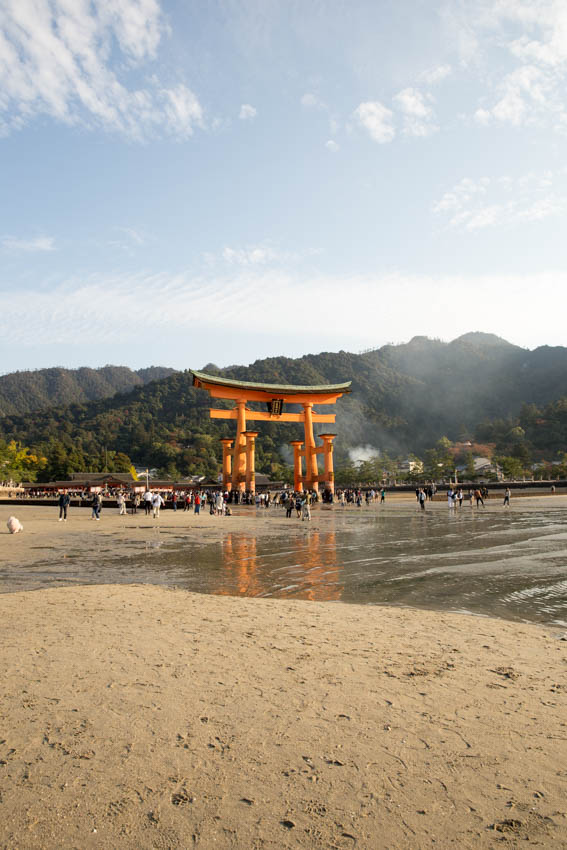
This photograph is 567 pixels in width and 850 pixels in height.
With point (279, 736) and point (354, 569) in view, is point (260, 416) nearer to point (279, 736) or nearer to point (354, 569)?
point (354, 569)

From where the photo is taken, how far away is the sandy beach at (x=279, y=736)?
2018 mm

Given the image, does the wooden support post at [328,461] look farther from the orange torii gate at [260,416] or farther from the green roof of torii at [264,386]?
the green roof of torii at [264,386]

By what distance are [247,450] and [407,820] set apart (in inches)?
1591

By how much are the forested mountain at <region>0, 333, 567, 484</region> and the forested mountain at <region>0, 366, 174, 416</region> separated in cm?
3558

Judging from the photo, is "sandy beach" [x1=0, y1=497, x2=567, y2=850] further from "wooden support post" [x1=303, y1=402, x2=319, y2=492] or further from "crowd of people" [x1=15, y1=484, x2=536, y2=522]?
"wooden support post" [x1=303, y1=402, x2=319, y2=492]

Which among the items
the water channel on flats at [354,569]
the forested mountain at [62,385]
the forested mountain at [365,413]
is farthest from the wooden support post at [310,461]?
the forested mountain at [62,385]

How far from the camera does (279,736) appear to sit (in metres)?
2.71

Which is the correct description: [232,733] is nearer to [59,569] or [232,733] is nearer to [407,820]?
[407,820]

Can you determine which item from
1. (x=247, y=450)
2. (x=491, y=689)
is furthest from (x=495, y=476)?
(x=491, y=689)

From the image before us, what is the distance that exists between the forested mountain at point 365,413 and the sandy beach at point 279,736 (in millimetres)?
70513

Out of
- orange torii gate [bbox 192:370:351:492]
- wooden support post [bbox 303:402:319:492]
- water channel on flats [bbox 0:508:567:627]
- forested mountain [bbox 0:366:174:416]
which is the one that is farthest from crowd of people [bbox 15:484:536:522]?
forested mountain [bbox 0:366:174:416]

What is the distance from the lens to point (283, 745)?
2617mm

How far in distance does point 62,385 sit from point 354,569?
172896mm

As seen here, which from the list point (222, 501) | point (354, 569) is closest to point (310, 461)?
point (222, 501)
